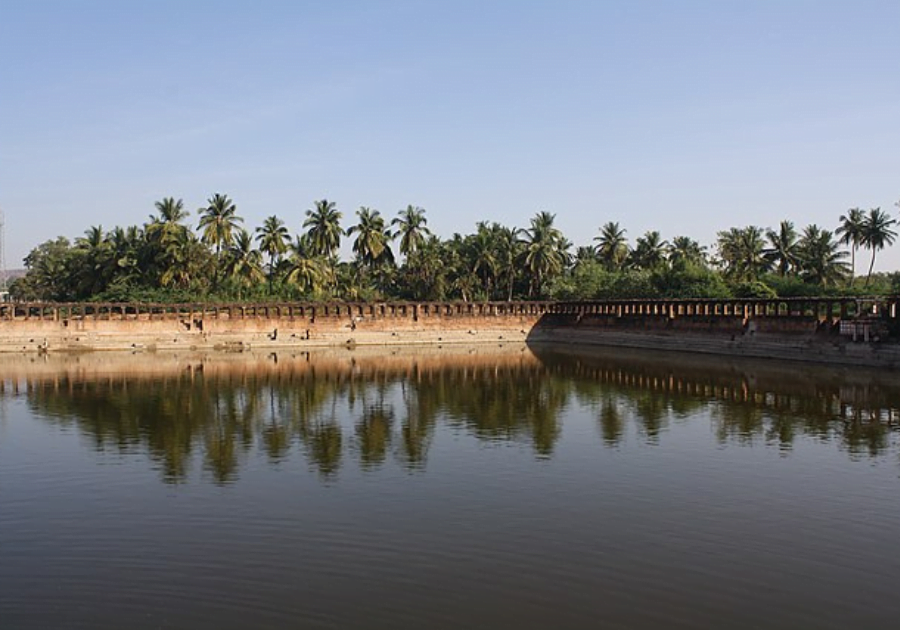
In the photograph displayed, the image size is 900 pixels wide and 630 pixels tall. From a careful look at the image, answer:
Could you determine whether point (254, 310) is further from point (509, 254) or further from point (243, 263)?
point (509, 254)

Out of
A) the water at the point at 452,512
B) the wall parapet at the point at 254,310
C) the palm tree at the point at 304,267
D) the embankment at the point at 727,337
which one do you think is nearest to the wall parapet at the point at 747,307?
the embankment at the point at 727,337

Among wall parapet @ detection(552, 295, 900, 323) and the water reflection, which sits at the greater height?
wall parapet @ detection(552, 295, 900, 323)

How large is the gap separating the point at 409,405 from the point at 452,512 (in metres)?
13.1

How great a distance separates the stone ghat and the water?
2528 cm

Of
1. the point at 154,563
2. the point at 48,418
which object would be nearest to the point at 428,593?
the point at 154,563

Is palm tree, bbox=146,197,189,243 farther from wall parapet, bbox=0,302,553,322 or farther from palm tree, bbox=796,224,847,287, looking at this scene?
palm tree, bbox=796,224,847,287

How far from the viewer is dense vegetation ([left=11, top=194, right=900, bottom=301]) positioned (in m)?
60.1

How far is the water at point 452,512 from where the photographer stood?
921 centimetres

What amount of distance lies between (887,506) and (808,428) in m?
7.89

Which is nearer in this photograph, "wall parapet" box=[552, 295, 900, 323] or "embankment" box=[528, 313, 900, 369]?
"embankment" box=[528, 313, 900, 369]

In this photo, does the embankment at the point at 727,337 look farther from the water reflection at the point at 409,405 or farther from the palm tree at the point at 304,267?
the palm tree at the point at 304,267

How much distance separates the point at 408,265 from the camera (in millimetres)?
69500

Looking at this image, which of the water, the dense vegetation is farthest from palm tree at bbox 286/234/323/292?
the water

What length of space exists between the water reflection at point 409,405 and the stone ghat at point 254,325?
27.3 ft
